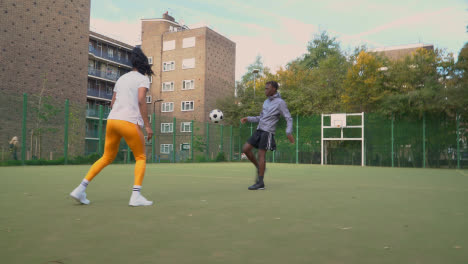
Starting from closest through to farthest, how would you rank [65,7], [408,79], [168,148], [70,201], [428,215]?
[428,215] → [70,201] → [408,79] → [168,148] → [65,7]

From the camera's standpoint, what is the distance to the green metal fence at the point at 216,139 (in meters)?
13.7

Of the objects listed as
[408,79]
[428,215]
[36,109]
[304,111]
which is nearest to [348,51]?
[304,111]

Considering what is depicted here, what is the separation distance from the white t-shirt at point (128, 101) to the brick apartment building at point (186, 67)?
35.5 metres

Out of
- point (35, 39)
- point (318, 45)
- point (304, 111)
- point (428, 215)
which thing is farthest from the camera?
point (318, 45)

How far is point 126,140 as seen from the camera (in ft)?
12.2

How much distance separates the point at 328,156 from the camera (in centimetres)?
1948

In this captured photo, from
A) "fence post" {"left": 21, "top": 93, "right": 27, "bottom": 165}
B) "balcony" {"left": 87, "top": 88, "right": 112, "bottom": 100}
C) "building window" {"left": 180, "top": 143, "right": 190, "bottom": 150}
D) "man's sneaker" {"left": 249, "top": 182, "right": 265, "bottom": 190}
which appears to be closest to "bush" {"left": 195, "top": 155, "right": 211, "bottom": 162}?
"building window" {"left": 180, "top": 143, "right": 190, "bottom": 150}

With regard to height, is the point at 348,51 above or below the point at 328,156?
above

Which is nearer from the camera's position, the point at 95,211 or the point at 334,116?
the point at 95,211

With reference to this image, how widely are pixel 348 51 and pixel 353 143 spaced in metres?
13.0

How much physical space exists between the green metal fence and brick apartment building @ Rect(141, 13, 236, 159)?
62.0 ft

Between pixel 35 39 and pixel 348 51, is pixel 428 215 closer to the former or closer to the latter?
pixel 348 51

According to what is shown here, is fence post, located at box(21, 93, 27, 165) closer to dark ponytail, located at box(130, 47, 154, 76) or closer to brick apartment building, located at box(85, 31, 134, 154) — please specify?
dark ponytail, located at box(130, 47, 154, 76)

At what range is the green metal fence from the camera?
13.7m
